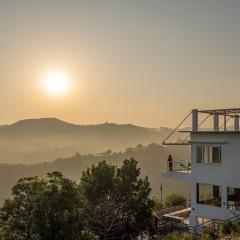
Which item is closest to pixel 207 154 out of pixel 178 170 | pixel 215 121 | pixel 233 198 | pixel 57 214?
pixel 215 121

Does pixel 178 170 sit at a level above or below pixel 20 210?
above

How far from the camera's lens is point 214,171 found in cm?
2680

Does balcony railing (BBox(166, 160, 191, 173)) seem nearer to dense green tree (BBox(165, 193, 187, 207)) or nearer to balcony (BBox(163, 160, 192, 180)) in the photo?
balcony (BBox(163, 160, 192, 180))

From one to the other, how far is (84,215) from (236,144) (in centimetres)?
1034

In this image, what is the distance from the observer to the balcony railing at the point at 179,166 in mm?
29953

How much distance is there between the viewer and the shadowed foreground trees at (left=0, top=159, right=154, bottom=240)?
21.1 metres

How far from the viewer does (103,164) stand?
2719 cm

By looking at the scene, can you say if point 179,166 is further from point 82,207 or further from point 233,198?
point 82,207

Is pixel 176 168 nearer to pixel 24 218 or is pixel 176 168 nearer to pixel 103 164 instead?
pixel 103 164

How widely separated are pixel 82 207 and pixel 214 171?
8.82 meters

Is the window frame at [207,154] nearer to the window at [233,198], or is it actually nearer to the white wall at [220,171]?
the white wall at [220,171]

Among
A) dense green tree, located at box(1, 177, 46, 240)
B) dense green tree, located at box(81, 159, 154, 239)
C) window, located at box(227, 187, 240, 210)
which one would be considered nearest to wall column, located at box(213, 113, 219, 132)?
window, located at box(227, 187, 240, 210)

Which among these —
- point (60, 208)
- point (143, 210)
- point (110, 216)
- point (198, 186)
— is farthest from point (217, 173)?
point (60, 208)

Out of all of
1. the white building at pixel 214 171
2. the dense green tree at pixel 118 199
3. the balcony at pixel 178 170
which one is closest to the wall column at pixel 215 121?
the white building at pixel 214 171
